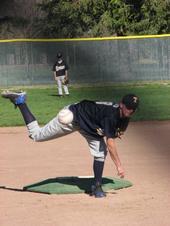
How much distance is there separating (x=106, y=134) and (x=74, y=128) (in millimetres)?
519

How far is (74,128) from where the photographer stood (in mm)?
8055

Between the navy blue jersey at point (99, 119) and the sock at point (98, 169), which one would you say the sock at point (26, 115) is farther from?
the sock at point (98, 169)

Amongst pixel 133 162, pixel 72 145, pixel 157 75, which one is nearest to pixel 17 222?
pixel 133 162

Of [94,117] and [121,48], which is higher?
[94,117]

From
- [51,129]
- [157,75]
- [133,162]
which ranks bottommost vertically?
[157,75]

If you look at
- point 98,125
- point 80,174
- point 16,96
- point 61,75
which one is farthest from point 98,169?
point 61,75

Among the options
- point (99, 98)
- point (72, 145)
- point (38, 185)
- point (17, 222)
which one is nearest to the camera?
point (17, 222)

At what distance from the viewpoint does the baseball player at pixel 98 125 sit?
25.2 ft

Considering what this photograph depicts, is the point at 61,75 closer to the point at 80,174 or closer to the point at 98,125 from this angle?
the point at 80,174

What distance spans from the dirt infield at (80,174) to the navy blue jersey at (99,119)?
80 centimetres

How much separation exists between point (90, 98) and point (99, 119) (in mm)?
14792

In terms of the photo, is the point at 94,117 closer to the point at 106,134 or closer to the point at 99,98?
the point at 106,134

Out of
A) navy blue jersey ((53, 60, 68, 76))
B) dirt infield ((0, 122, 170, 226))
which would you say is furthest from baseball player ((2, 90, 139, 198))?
navy blue jersey ((53, 60, 68, 76))

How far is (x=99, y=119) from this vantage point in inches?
309
